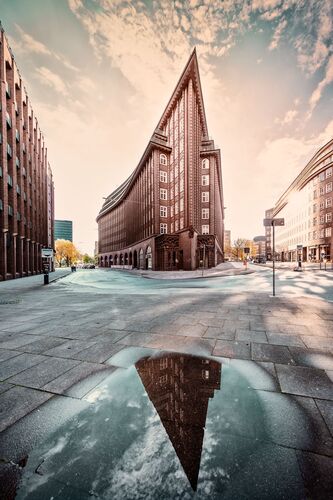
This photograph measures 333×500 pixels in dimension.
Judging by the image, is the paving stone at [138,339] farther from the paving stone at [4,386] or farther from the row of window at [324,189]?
the row of window at [324,189]

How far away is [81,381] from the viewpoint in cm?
294

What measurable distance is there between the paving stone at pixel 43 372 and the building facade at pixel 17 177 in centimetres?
2513

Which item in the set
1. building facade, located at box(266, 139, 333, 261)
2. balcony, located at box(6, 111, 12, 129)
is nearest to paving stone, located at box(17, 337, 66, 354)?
balcony, located at box(6, 111, 12, 129)

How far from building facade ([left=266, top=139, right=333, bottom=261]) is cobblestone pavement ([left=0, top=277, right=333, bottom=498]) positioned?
44.5 metres

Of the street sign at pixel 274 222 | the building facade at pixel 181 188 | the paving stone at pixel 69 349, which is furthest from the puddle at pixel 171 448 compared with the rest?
the building facade at pixel 181 188

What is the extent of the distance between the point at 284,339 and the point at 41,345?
5149 millimetres

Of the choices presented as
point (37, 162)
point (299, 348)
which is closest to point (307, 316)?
point (299, 348)

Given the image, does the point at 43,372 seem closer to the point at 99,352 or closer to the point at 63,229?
the point at 99,352

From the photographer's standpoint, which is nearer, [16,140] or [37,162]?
[16,140]

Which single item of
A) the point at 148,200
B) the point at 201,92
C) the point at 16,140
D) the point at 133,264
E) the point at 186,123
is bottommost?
the point at 133,264

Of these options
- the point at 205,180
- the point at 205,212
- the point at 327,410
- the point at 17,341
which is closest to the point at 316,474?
the point at 327,410

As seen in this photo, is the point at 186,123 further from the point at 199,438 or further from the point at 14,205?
the point at 199,438

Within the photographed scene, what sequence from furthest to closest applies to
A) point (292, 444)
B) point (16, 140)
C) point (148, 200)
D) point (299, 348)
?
point (148, 200)
point (16, 140)
point (299, 348)
point (292, 444)

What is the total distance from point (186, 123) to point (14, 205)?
93.7 ft
